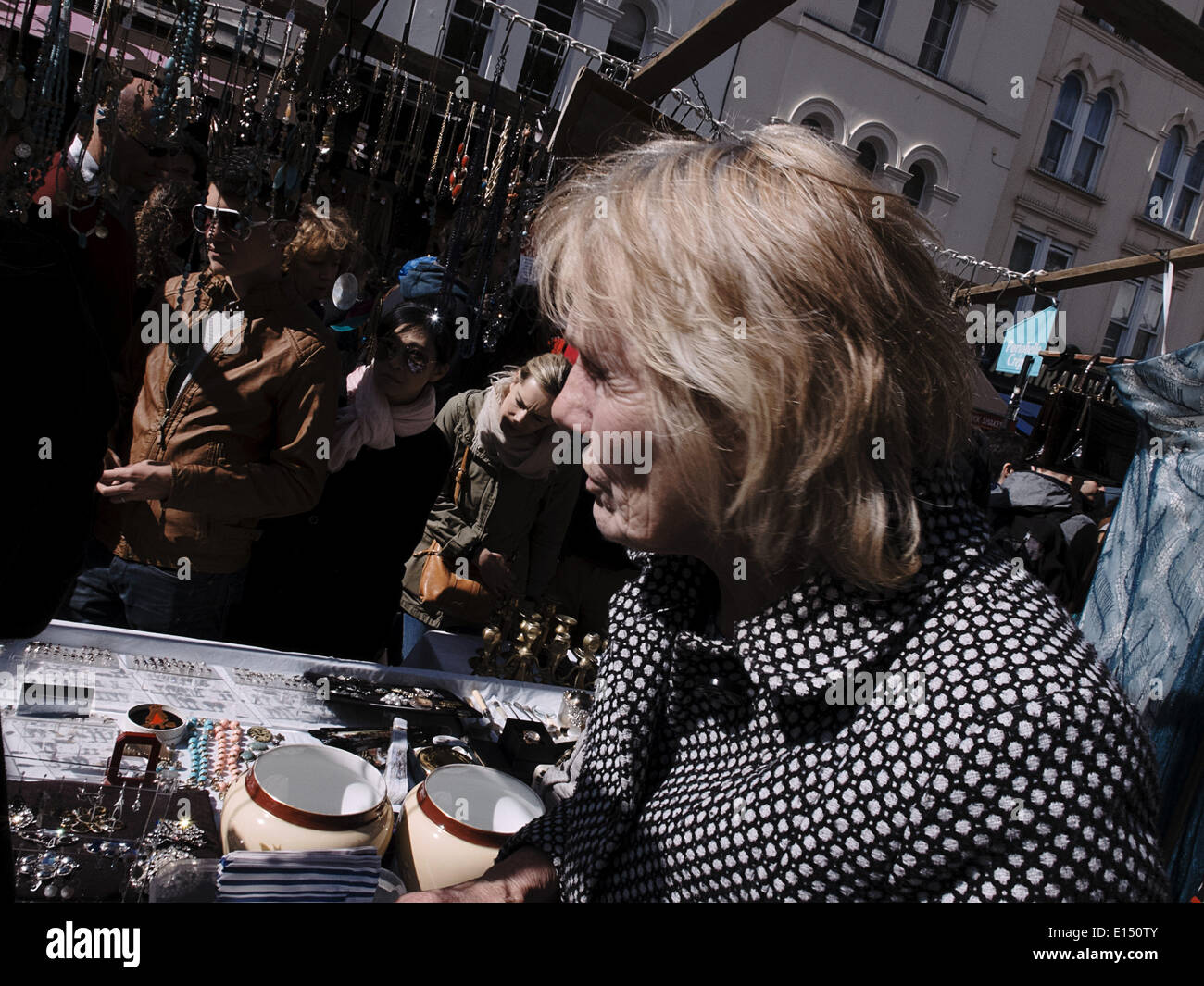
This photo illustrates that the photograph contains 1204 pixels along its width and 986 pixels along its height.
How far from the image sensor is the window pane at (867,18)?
13.0m

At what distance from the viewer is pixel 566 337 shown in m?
1.07

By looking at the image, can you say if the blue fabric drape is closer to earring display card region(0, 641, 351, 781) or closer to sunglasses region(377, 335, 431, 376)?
earring display card region(0, 641, 351, 781)

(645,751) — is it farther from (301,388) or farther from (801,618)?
(301,388)

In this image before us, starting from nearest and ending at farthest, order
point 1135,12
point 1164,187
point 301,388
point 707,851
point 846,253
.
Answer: point 846,253 < point 707,851 < point 1135,12 < point 301,388 < point 1164,187

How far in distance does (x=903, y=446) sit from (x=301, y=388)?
1.94 m

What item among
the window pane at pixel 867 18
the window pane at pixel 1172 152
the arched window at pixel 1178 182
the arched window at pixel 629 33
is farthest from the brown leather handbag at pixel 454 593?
the window pane at pixel 1172 152

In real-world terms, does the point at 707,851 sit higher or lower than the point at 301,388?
lower

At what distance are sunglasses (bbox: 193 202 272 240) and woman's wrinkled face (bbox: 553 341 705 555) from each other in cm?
151

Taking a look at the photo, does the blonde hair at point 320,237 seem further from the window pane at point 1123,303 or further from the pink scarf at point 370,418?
the window pane at point 1123,303

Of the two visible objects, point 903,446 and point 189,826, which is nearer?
point 903,446

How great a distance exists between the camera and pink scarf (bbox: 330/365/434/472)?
9.50 ft

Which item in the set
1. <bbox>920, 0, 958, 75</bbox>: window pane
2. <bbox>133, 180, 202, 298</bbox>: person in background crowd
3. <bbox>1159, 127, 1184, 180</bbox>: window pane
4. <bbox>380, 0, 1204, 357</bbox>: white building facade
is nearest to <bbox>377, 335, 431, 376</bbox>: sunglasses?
<bbox>133, 180, 202, 298</bbox>: person in background crowd
